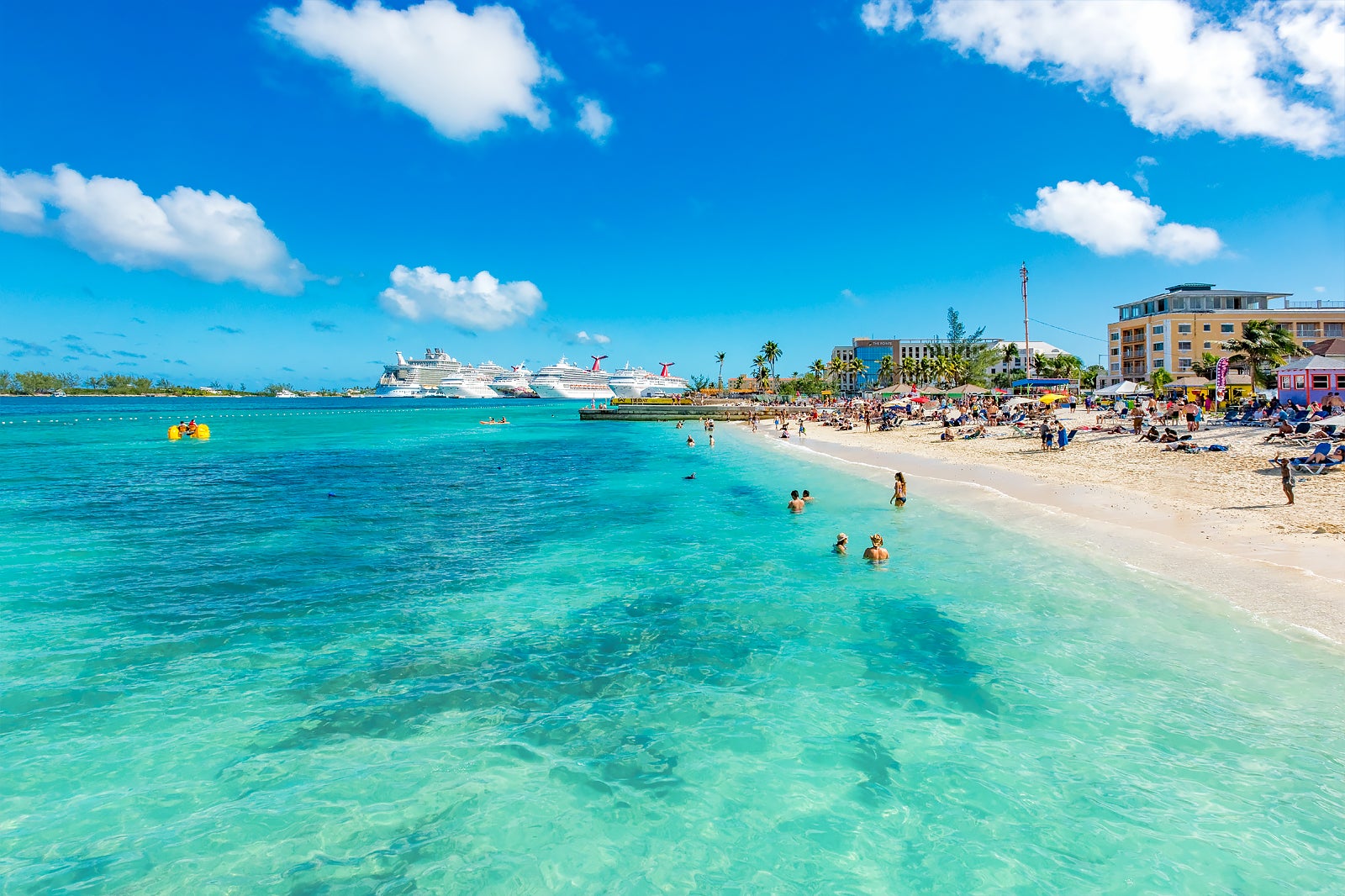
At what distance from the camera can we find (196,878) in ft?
18.0

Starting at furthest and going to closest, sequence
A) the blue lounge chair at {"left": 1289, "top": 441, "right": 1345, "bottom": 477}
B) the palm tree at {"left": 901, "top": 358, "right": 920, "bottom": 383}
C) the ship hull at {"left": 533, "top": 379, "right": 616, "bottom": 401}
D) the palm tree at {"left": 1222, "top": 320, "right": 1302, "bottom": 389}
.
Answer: the ship hull at {"left": 533, "top": 379, "right": 616, "bottom": 401}, the palm tree at {"left": 901, "top": 358, "right": 920, "bottom": 383}, the palm tree at {"left": 1222, "top": 320, "right": 1302, "bottom": 389}, the blue lounge chair at {"left": 1289, "top": 441, "right": 1345, "bottom": 477}

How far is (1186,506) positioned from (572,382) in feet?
571

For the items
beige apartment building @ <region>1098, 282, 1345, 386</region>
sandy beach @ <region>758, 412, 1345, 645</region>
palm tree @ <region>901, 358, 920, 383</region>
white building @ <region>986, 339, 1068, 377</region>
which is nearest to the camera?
sandy beach @ <region>758, 412, 1345, 645</region>

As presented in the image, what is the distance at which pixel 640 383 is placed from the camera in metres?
176

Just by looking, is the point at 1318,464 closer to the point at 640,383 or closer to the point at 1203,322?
the point at 1203,322

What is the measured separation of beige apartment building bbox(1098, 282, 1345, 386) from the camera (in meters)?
68.4

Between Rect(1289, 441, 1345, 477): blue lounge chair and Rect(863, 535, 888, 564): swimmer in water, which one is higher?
Rect(1289, 441, 1345, 477): blue lounge chair

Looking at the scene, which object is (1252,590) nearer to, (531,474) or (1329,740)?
(1329,740)

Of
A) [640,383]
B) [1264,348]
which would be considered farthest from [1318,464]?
[640,383]

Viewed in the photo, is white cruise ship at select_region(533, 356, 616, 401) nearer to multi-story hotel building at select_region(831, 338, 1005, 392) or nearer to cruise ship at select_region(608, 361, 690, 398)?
cruise ship at select_region(608, 361, 690, 398)

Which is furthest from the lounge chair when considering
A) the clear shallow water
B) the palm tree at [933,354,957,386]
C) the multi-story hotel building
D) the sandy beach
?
the multi-story hotel building

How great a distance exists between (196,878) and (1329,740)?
11.1 meters

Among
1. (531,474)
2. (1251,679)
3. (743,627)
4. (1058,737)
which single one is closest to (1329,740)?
(1251,679)

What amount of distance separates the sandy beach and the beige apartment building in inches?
2018
